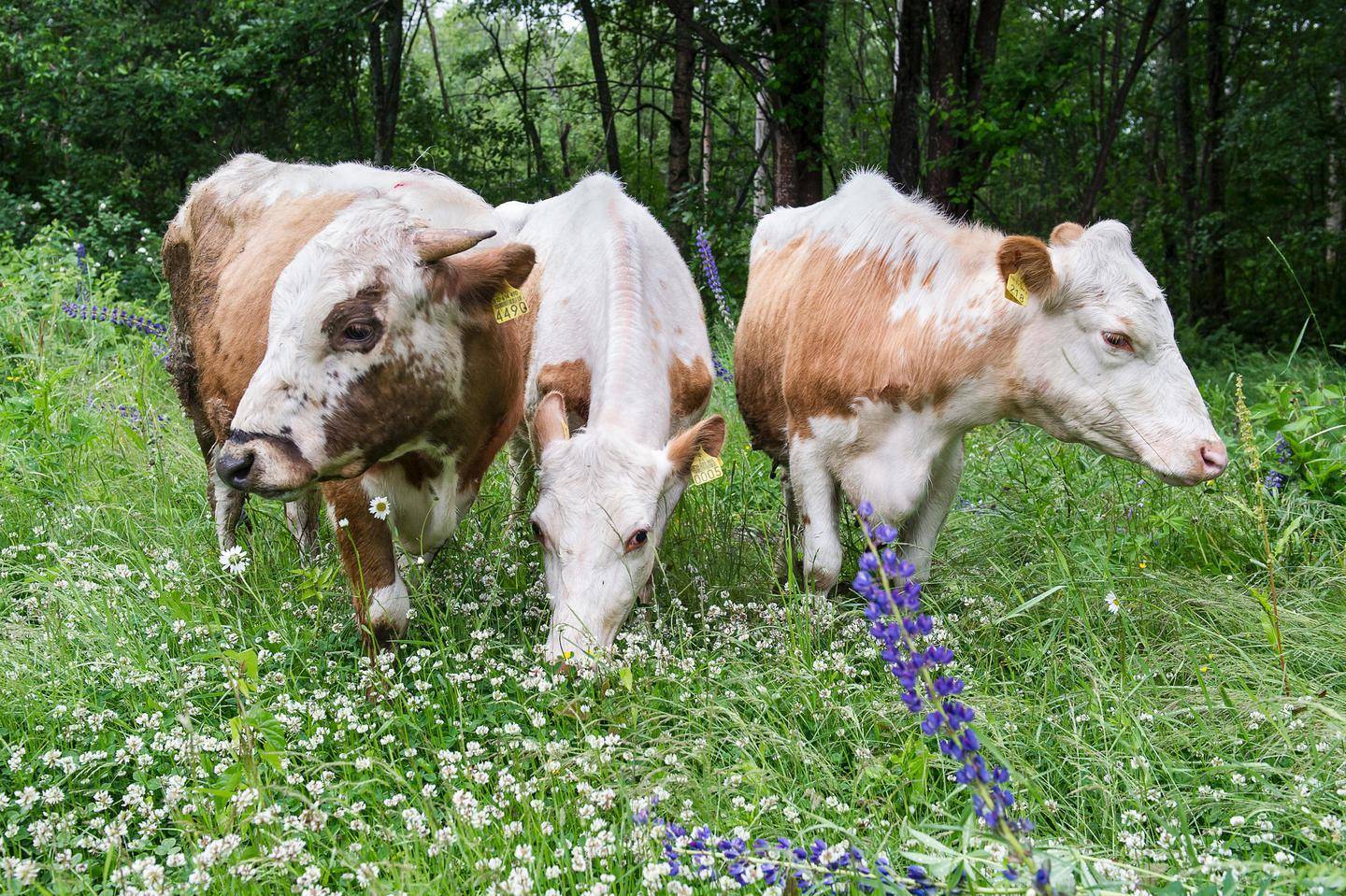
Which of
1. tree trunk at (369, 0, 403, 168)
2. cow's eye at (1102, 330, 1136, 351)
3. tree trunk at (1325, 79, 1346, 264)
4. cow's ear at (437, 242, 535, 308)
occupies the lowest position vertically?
tree trunk at (1325, 79, 1346, 264)

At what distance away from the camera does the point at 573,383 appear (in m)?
4.18

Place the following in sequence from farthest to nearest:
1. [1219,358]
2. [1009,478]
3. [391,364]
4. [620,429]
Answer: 1. [1219,358]
2. [1009,478]
3. [620,429]
4. [391,364]

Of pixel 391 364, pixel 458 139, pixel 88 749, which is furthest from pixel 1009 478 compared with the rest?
pixel 458 139

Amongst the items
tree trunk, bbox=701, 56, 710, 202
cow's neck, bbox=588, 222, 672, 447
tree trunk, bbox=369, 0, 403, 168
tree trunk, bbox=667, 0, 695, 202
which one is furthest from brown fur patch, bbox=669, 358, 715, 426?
tree trunk, bbox=701, 56, 710, 202

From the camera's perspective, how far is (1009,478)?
5.85m

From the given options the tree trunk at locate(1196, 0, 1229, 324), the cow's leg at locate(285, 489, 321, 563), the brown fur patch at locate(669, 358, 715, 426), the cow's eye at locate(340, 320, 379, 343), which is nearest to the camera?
the cow's eye at locate(340, 320, 379, 343)

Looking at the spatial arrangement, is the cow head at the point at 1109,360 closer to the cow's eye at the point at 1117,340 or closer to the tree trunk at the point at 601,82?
the cow's eye at the point at 1117,340

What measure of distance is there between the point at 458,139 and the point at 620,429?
14715 mm

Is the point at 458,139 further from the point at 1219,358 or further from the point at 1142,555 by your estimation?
the point at 1142,555

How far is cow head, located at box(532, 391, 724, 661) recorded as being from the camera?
332 centimetres

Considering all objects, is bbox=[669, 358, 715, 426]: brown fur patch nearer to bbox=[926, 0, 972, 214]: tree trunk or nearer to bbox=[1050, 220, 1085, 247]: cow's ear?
bbox=[1050, 220, 1085, 247]: cow's ear

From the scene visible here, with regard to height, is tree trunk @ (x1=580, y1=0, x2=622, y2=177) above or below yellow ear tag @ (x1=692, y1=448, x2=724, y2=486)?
above

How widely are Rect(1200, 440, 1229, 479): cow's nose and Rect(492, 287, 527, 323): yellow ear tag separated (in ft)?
7.86

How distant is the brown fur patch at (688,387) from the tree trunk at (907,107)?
17.6ft
